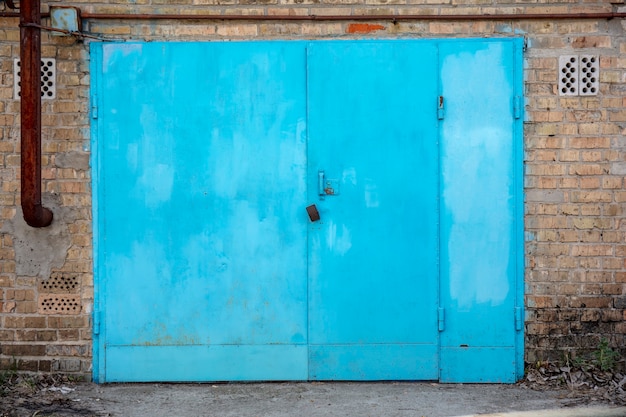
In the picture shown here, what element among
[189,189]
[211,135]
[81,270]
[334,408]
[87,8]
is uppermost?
[87,8]

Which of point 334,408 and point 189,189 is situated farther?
point 189,189

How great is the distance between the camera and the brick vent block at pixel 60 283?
471 cm

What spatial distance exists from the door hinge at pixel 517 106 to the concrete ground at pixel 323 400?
1.83 metres

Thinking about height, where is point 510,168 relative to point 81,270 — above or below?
above

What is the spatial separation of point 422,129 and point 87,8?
241 cm

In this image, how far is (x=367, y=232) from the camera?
468 centimetres

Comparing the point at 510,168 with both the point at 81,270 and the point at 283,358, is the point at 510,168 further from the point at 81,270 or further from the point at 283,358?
the point at 81,270

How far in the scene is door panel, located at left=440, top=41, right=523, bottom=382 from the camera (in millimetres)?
4645

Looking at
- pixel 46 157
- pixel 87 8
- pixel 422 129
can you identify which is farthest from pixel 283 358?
pixel 87 8

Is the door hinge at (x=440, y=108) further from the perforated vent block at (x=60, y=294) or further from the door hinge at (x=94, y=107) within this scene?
the perforated vent block at (x=60, y=294)

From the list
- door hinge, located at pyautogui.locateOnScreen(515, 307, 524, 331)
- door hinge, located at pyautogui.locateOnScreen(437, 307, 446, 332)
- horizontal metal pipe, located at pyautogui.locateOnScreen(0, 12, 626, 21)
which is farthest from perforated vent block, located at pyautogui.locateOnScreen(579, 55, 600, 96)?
door hinge, located at pyautogui.locateOnScreen(437, 307, 446, 332)

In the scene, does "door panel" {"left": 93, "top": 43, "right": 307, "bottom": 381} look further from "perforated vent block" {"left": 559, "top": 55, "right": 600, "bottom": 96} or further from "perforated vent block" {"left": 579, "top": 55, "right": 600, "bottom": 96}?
"perforated vent block" {"left": 579, "top": 55, "right": 600, "bottom": 96}

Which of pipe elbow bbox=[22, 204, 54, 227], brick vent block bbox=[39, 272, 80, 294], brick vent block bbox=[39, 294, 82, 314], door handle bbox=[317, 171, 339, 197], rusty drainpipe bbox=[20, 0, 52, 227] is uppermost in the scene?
rusty drainpipe bbox=[20, 0, 52, 227]

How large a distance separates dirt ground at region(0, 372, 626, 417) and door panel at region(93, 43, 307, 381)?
17cm
